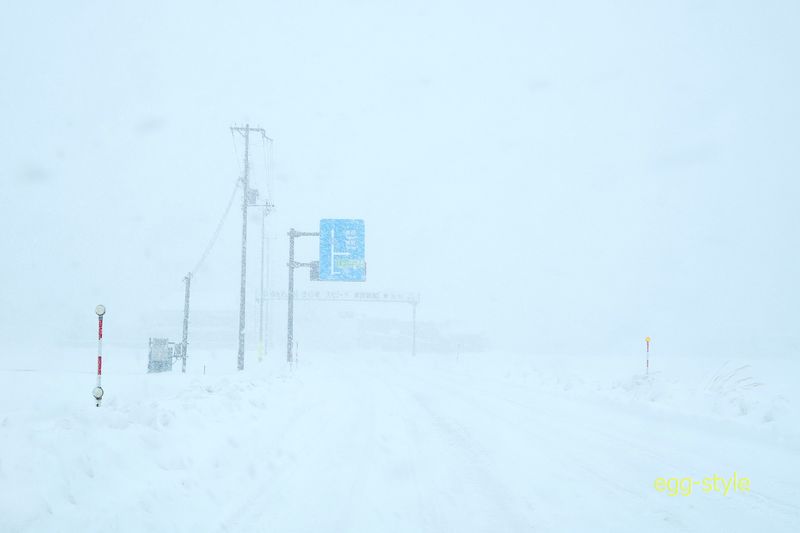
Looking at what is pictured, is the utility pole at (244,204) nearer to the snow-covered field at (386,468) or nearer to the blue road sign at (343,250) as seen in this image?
the blue road sign at (343,250)

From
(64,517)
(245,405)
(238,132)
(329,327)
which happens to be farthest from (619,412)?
(329,327)

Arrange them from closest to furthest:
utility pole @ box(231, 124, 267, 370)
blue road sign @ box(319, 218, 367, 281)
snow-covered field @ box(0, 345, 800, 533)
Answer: snow-covered field @ box(0, 345, 800, 533) < utility pole @ box(231, 124, 267, 370) < blue road sign @ box(319, 218, 367, 281)

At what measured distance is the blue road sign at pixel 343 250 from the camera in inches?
1038

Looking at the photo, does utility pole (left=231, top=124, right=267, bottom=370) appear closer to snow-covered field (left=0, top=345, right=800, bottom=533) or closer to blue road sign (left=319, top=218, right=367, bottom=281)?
blue road sign (left=319, top=218, right=367, bottom=281)

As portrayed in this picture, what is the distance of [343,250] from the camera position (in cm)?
2644

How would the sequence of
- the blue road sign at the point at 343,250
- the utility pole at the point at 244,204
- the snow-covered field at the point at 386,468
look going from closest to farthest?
the snow-covered field at the point at 386,468, the utility pole at the point at 244,204, the blue road sign at the point at 343,250

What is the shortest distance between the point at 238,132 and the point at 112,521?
23925 mm

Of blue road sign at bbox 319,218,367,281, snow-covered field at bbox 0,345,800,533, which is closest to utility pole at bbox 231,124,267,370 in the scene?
blue road sign at bbox 319,218,367,281

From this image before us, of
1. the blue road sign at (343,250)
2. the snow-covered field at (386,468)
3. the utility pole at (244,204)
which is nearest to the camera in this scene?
the snow-covered field at (386,468)

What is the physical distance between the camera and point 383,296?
72188 millimetres

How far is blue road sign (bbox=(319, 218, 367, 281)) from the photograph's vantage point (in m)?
26.4

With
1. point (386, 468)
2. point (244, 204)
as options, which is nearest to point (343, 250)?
point (244, 204)

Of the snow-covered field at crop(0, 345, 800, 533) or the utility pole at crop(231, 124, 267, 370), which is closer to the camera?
the snow-covered field at crop(0, 345, 800, 533)

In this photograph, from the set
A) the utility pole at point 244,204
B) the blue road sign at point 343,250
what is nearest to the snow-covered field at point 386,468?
the utility pole at point 244,204
